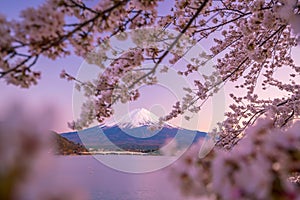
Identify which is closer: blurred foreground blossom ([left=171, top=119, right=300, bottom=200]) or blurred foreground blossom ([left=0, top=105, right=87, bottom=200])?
blurred foreground blossom ([left=0, top=105, right=87, bottom=200])

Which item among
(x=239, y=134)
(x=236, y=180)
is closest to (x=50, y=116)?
(x=236, y=180)

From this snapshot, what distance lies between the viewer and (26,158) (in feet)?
A: 1.90

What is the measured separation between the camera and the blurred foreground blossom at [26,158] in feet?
1.81

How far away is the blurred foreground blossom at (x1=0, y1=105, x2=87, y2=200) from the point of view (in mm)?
552

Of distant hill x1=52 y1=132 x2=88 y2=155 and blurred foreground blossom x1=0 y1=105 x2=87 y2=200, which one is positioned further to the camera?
distant hill x1=52 y1=132 x2=88 y2=155

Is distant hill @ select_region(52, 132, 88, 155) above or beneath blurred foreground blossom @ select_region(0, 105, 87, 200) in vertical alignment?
above

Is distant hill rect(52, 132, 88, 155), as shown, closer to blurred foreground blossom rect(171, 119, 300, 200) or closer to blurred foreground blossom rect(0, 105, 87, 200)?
blurred foreground blossom rect(0, 105, 87, 200)

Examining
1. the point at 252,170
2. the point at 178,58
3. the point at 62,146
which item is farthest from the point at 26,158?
the point at 178,58

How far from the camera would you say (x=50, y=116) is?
1.80 feet

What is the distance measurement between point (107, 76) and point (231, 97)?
3.90 meters

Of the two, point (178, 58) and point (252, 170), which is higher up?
point (178, 58)

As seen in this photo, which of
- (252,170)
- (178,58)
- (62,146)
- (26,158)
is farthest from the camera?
(178,58)

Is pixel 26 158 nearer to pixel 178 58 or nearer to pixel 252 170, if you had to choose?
pixel 252 170

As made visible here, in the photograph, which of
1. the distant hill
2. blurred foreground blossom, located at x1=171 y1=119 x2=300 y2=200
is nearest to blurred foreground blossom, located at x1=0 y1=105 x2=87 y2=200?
the distant hill
